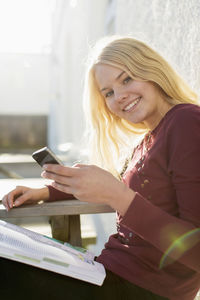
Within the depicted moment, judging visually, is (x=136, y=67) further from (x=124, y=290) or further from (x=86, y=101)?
(x=124, y=290)

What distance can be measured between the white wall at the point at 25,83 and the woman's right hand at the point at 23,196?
47.2ft

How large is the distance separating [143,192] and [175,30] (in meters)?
0.97

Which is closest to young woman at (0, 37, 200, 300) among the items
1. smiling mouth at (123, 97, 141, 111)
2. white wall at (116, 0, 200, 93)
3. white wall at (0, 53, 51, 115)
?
smiling mouth at (123, 97, 141, 111)

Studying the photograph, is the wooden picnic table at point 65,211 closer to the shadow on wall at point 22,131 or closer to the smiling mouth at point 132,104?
the smiling mouth at point 132,104

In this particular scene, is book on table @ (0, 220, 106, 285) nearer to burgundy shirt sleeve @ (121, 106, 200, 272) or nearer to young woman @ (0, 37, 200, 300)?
young woman @ (0, 37, 200, 300)

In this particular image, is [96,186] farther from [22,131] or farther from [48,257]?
[22,131]

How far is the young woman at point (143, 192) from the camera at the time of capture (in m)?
0.93

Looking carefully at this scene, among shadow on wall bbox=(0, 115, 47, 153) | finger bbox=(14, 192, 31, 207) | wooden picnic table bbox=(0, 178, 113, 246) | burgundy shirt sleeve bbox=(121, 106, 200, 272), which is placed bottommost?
shadow on wall bbox=(0, 115, 47, 153)


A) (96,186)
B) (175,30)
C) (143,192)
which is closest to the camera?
(96,186)

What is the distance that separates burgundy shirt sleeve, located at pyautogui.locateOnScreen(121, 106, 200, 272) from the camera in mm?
926

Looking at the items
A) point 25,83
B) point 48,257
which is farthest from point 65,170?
point 25,83

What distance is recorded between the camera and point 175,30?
1.72 m

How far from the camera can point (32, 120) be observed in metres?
15.2

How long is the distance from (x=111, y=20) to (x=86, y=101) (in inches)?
89.9
